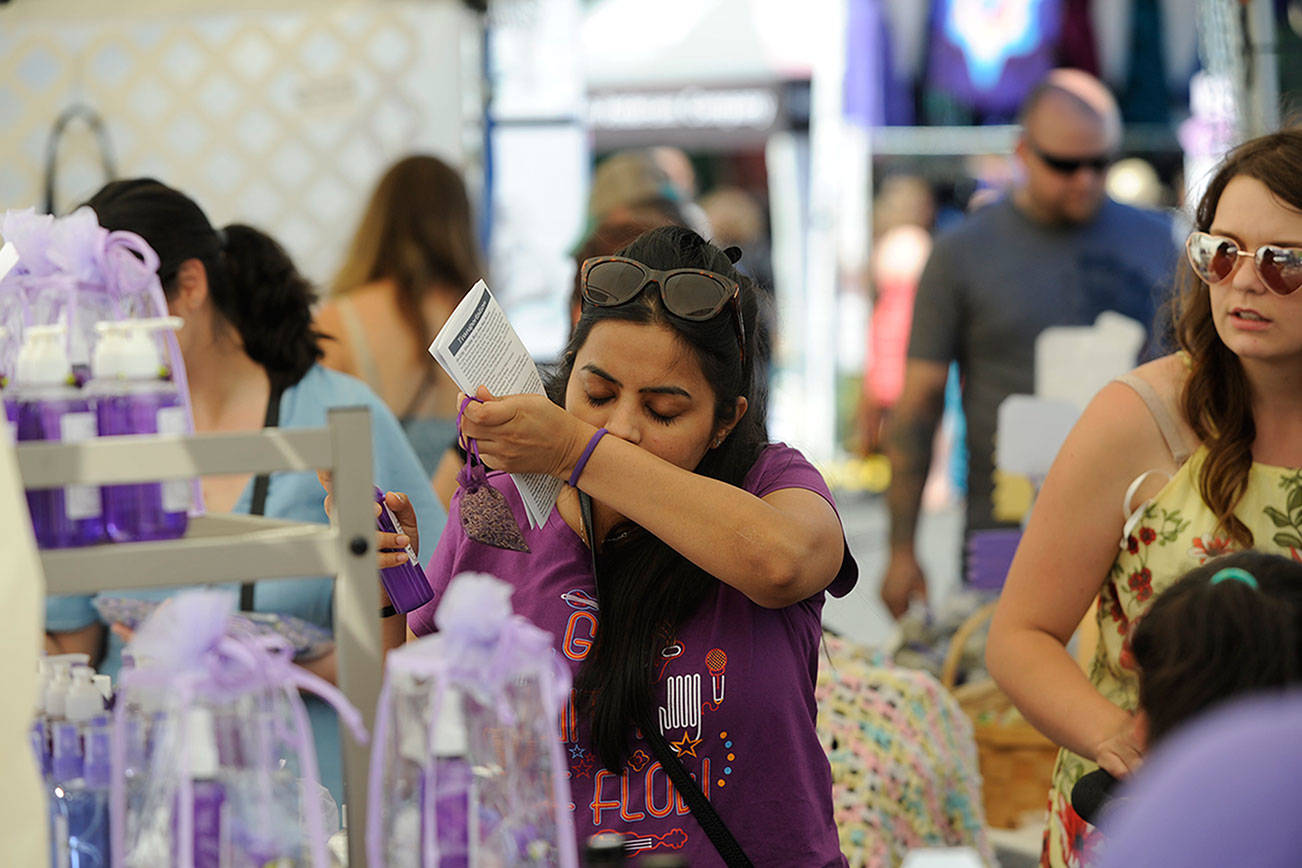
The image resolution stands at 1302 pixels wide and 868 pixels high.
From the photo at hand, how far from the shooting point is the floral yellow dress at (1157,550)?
1.57 metres

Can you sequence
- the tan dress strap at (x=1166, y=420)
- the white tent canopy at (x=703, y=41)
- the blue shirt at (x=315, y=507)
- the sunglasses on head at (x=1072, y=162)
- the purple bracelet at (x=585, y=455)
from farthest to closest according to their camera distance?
the white tent canopy at (x=703, y=41) < the sunglasses on head at (x=1072, y=162) < the blue shirt at (x=315, y=507) < the tan dress strap at (x=1166, y=420) < the purple bracelet at (x=585, y=455)

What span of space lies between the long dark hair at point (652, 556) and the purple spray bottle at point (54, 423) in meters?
0.54

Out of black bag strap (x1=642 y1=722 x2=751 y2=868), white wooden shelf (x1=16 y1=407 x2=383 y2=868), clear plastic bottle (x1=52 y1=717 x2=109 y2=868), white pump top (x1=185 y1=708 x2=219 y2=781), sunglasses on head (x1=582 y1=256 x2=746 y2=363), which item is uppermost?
sunglasses on head (x1=582 y1=256 x2=746 y2=363)

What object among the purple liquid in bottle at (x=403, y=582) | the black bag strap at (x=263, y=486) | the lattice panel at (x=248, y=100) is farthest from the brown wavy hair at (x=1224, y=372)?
the lattice panel at (x=248, y=100)

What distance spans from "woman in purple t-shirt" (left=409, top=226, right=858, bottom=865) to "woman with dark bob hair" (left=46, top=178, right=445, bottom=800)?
1.88 ft

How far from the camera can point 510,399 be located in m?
1.31

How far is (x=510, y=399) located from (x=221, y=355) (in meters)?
1.06

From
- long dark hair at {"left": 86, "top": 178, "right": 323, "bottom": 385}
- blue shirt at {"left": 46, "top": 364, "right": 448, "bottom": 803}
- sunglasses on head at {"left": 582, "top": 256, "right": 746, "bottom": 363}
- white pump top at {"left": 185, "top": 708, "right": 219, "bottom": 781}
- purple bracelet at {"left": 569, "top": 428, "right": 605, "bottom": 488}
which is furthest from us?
long dark hair at {"left": 86, "top": 178, "right": 323, "bottom": 385}

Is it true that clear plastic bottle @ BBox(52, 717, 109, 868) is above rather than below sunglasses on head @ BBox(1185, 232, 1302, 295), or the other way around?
below

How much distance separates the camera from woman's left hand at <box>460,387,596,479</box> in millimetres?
1308

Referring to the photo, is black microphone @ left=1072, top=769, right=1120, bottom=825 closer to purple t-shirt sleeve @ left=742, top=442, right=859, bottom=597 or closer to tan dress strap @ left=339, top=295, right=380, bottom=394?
purple t-shirt sleeve @ left=742, top=442, right=859, bottom=597

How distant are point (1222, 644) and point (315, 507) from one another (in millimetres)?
1403

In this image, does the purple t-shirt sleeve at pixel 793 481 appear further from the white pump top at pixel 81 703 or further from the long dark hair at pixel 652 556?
the white pump top at pixel 81 703

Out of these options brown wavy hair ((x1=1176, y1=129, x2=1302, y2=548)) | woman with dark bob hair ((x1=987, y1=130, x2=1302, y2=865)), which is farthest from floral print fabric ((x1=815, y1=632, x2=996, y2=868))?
brown wavy hair ((x1=1176, y1=129, x2=1302, y2=548))
